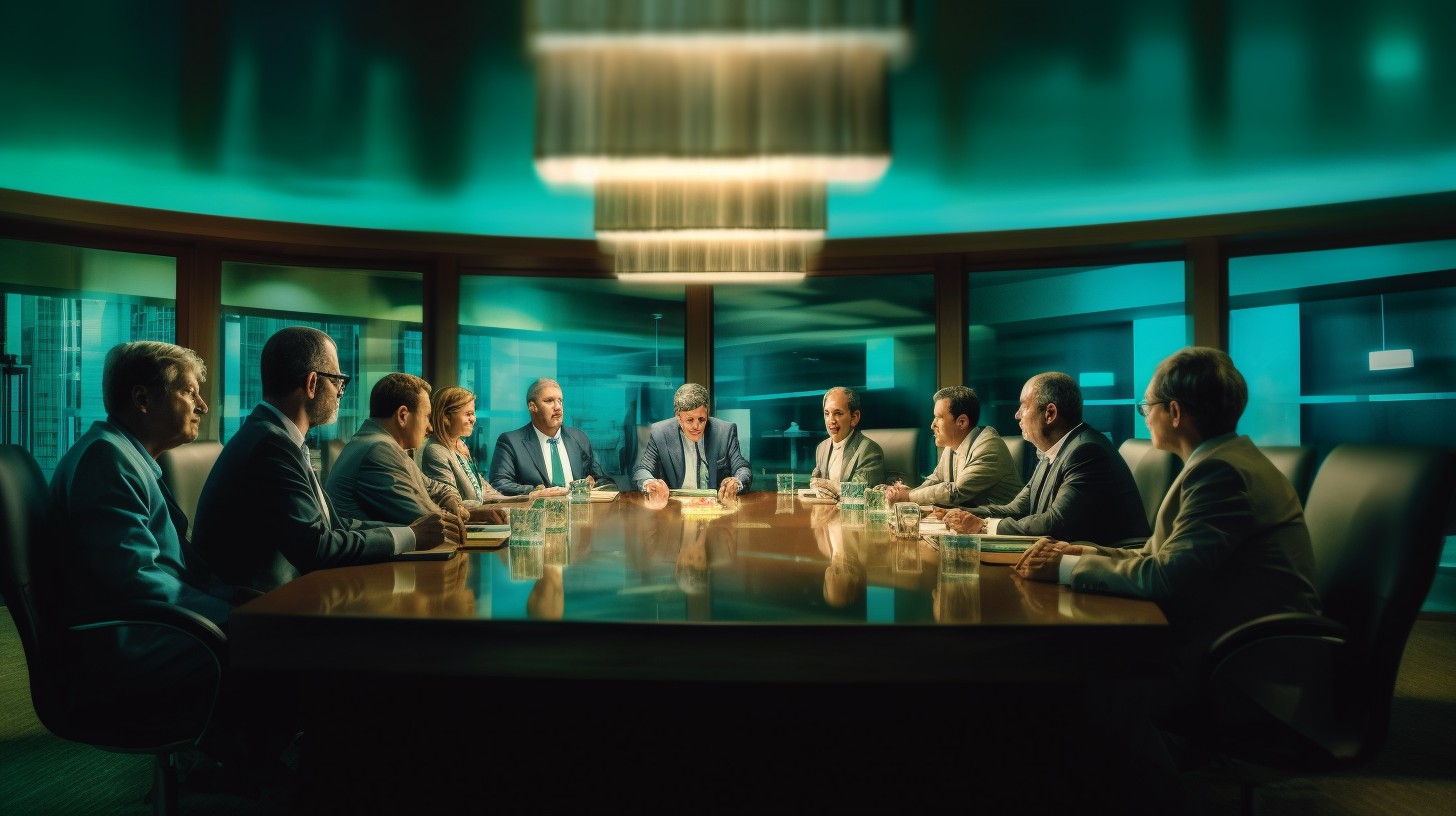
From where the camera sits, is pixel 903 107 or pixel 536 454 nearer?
pixel 903 107

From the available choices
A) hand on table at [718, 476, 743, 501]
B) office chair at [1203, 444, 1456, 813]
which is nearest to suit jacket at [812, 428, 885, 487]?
hand on table at [718, 476, 743, 501]

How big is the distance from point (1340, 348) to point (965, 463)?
12.7 ft

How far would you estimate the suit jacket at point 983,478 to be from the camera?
13.4ft

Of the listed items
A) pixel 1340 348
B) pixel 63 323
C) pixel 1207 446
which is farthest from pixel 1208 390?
pixel 63 323

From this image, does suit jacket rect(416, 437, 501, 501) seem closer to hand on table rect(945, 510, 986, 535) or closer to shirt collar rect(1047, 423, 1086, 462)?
hand on table rect(945, 510, 986, 535)

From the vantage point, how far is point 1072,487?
2.77 m

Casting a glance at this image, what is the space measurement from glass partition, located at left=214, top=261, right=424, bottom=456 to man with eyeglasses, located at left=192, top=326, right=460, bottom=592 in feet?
12.6

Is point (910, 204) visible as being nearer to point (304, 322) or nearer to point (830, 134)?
point (830, 134)

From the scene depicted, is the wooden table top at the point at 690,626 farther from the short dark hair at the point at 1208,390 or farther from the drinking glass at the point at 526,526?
the short dark hair at the point at 1208,390

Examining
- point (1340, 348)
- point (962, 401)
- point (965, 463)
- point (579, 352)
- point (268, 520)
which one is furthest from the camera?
point (579, 352)

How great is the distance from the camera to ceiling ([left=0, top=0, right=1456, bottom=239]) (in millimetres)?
2861

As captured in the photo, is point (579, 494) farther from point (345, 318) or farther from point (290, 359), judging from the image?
point (345, 318)

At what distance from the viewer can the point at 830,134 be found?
243 centimetres

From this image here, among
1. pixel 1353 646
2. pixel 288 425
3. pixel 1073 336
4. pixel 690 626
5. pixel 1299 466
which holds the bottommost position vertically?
pixel 1353 646
